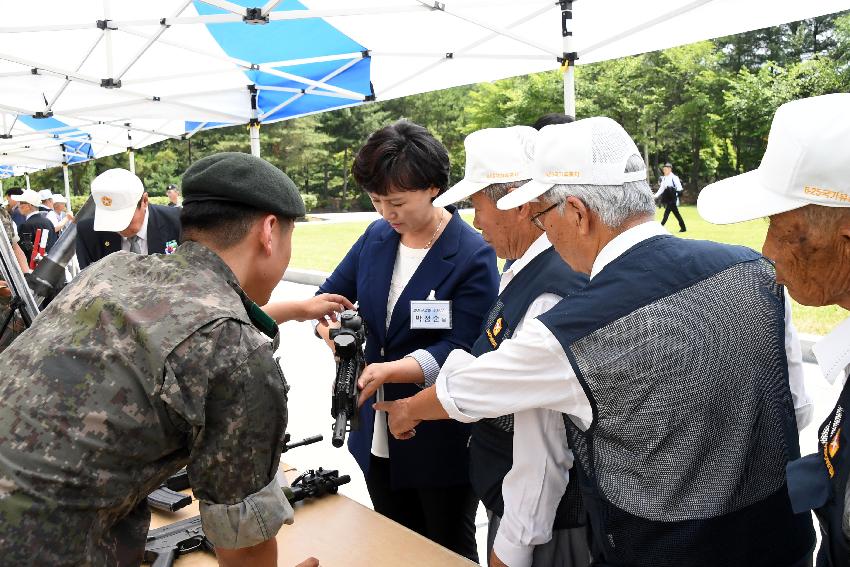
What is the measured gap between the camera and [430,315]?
2.02 m

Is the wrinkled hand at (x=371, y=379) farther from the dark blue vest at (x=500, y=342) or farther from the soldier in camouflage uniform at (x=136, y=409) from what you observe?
the soldier in camouflage uniform at (x=136, y=409)

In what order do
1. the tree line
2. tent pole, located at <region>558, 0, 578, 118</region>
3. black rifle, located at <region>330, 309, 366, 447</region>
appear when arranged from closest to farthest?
black rifle, located at <region>330, 309, 366, 447</region> → tent pole, located at <region>558, 0, 578, 118</region> → the tree line

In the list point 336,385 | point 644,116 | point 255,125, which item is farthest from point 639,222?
point 644,116

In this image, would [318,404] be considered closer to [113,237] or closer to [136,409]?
[113,237]

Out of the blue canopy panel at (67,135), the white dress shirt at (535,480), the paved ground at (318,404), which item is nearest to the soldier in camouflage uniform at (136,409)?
the white dress shirt at (535,480)

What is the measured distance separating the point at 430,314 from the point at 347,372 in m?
0.37

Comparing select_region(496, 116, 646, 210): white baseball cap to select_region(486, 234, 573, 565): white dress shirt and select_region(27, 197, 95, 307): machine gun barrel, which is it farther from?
select_region(27, 197, 95, 307): machine gun barrel

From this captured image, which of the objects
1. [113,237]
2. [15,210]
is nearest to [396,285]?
[113,237]

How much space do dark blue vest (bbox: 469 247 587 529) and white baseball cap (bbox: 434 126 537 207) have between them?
0.95 ft

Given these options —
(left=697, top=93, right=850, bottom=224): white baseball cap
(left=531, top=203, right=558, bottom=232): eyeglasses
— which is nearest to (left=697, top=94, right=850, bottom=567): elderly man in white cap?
(left=697, top=93, right=850, bottom=224): white baseball cap

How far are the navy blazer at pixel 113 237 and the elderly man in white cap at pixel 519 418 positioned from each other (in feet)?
6.00

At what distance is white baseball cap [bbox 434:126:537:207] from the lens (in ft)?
5.77

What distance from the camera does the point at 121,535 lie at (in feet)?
3.76

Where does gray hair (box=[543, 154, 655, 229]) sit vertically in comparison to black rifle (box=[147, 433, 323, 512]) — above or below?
above
